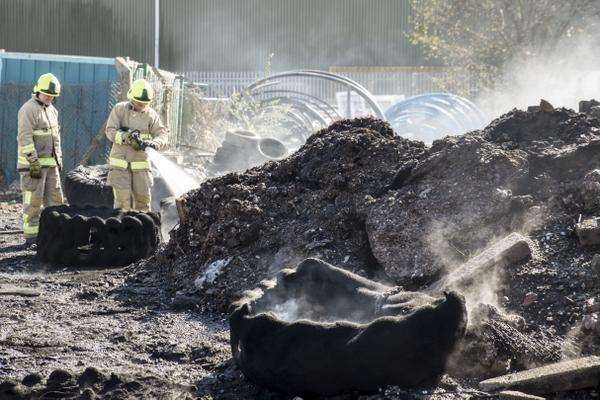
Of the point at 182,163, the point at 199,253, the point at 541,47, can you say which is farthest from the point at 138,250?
the point at 541,47

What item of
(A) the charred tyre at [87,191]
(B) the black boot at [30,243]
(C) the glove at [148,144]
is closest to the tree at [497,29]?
(A) the charred tyre at [87,191]

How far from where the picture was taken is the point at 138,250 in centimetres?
945

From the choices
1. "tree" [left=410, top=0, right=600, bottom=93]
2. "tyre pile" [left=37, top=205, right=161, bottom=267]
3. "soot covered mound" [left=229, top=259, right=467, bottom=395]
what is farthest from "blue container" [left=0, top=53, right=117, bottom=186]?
"soot covered mound" [left=229, top=259, right=467, bottom=395]

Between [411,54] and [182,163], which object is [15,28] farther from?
[182,163]

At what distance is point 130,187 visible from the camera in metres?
10.6

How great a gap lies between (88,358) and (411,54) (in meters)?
27.9

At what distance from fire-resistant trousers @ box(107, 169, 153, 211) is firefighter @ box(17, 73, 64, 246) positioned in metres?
0.81

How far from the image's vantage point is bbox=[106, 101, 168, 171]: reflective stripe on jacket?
10.5m

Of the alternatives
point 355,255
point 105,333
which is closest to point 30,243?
point 105,333

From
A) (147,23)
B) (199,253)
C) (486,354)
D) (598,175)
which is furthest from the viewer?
(147,23)

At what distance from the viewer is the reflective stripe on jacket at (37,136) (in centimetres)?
1051

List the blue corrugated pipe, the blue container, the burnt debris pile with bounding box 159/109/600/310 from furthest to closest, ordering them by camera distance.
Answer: the blue corrugated pipe < the blue container < the burnt debris pile with bounding box 159/109/600/310

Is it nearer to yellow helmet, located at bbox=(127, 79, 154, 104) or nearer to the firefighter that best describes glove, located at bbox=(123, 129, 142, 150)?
yellow helmet, located at bbox=(127, 79, 154, 104)

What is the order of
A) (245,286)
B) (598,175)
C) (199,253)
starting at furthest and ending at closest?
(199,253) < (245,286) < (598,175)
